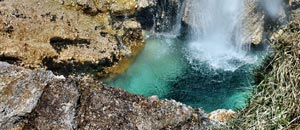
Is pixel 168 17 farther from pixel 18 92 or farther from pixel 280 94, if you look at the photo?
pixel 280 94

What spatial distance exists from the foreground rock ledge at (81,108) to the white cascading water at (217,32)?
46.2 ft

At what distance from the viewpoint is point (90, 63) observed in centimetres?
2242

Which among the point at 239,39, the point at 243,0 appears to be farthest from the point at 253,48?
the point at 243,0

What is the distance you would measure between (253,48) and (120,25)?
285 inches

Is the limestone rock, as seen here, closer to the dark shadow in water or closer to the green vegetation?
the dark shadow in water

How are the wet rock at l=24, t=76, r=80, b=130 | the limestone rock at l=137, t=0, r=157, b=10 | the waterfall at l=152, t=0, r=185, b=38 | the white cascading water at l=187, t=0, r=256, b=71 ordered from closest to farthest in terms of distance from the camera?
1. the wet rock at l=24, t=76, r=80, b=130
2. the white cascading water at l=187, t=0, r=256, b=71
3. the limestone rock at l=137, t=0, r=157, b=10
4. the waterfall at l=152, t=0, r=185, b=38

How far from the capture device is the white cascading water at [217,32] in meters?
24.7

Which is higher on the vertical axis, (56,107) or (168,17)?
(56,107)

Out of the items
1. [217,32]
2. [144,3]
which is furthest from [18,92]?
[217,32]

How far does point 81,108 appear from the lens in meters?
10.0

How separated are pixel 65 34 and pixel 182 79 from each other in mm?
5993

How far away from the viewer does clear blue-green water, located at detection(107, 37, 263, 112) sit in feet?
68.7

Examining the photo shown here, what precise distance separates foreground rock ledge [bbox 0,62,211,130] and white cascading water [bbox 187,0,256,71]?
555 inches

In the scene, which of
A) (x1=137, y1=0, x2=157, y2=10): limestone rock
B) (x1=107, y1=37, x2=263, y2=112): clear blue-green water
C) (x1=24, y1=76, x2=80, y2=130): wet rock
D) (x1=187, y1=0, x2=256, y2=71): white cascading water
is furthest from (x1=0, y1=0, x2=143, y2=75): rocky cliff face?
(x1=24, y1=76, x2=80, y2=130): wet rock
